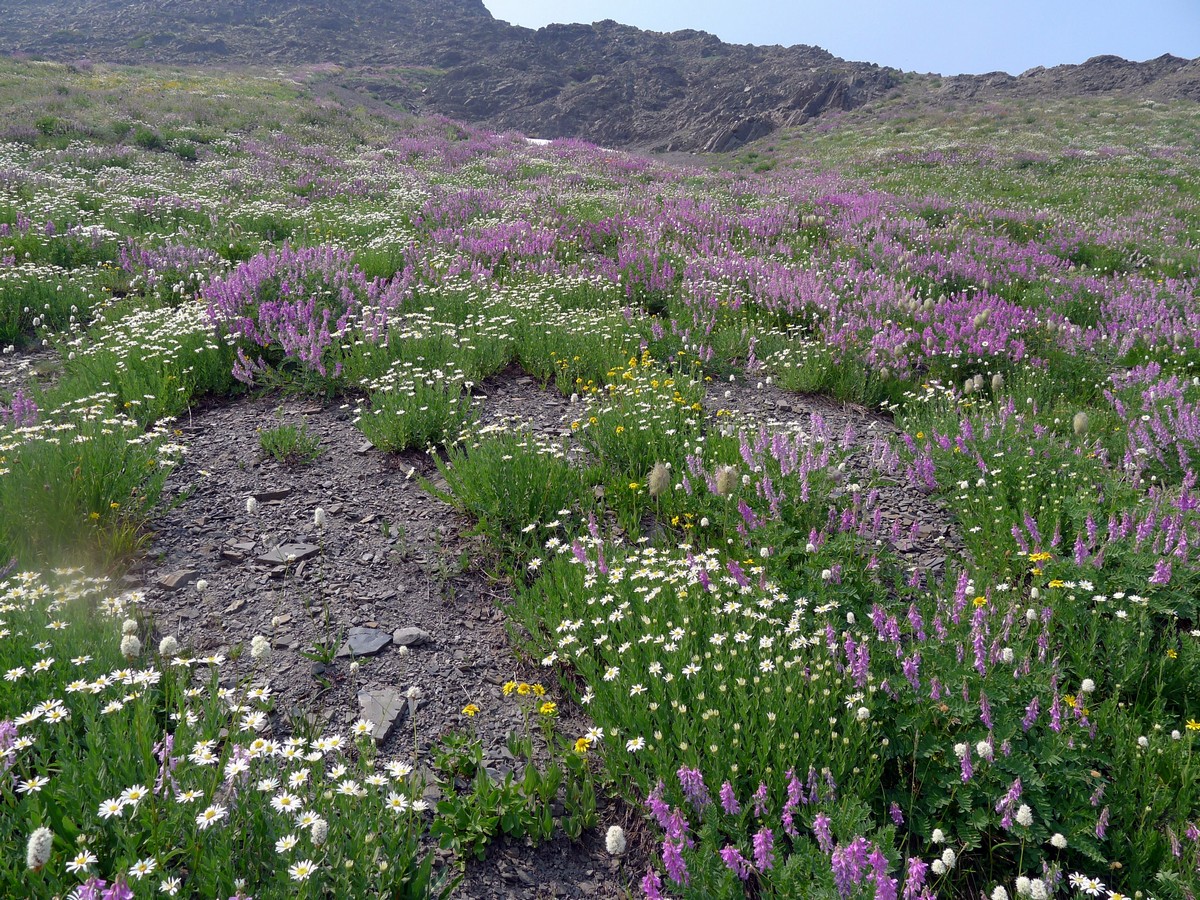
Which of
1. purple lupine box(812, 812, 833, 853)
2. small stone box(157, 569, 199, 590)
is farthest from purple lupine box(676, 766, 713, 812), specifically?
small stone box(157, 569, 199, 590)

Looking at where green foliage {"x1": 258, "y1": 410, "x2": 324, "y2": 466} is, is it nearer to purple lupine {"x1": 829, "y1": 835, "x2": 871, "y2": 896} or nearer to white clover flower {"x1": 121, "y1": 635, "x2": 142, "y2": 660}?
white clover flower {"x1": 121, "y1": 635, "x2": 142, "y2": 660}

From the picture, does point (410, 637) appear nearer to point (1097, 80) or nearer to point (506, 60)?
point (1097, 80)

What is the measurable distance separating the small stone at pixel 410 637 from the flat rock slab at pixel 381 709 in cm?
39

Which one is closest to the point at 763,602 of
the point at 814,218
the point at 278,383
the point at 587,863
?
the point at 587,863

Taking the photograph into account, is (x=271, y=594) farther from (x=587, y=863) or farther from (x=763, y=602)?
(x=763, y=602)

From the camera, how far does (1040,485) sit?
4.72 metres

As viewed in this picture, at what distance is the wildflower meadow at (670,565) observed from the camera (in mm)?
2463

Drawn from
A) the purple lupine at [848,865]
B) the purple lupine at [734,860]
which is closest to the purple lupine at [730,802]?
the purple lupine at [734,860]

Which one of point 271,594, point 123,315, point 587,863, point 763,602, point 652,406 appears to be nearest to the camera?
point 587,863

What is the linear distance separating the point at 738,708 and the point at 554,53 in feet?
291

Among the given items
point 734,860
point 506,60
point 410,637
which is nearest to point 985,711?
point 734,860

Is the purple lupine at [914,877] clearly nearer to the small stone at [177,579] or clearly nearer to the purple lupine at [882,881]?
the purple lupine at [882,881]

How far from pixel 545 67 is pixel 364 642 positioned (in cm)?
8273

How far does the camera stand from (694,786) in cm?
264
